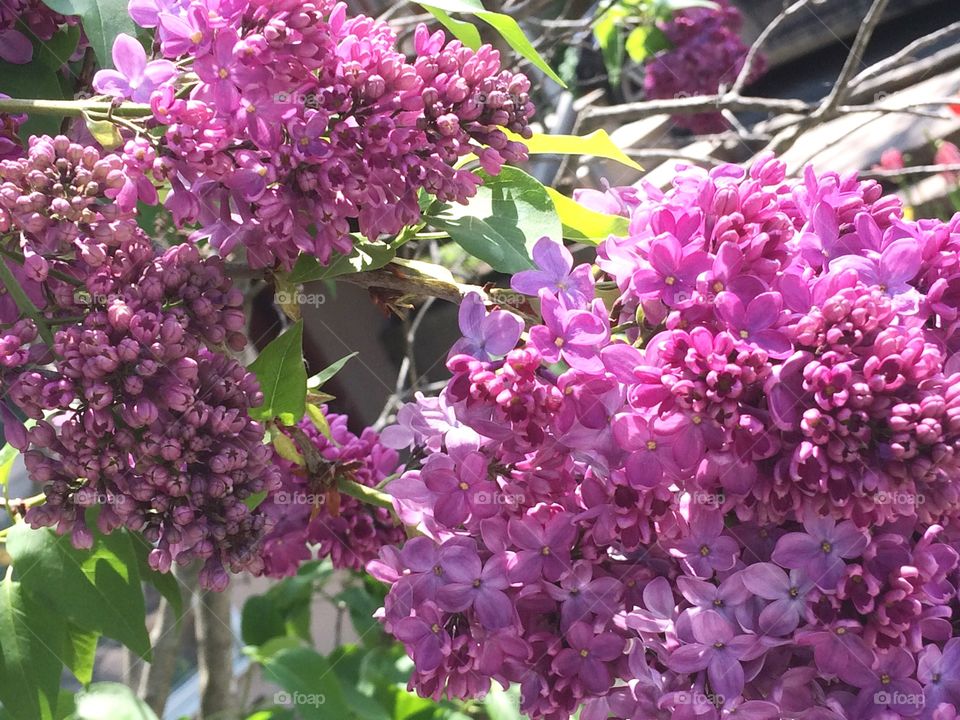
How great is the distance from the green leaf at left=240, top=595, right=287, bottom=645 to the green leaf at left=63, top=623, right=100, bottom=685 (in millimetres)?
694

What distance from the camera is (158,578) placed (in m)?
0.77

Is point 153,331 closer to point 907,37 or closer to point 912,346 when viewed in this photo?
point 912,346

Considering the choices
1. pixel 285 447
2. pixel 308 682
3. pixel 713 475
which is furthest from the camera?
pixel 308 682

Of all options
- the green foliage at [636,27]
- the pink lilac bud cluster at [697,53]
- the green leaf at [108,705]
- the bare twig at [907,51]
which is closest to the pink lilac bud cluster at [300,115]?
the green leaf at [108,705]

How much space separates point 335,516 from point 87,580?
0.19m

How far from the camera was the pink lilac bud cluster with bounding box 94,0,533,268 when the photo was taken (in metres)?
0.57

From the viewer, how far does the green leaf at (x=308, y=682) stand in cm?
101

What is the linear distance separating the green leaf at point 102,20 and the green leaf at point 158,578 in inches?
13.3

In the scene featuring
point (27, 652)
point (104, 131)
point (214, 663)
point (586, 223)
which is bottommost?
point (214, 663)

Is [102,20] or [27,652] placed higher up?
[102,20]

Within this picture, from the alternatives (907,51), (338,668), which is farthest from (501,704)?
(907,51)

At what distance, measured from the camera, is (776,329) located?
21.3 inches

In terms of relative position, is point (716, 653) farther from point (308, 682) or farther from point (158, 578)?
point (308, 682)

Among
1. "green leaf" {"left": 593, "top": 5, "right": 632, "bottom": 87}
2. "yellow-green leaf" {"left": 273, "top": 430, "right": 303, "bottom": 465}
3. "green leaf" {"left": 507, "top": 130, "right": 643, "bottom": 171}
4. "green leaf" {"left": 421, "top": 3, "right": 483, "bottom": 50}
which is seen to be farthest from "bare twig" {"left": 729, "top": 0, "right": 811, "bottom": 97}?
"yellow-green leaf" {"left": 273, "top": 430, "right": 303, "bottom": 465}
